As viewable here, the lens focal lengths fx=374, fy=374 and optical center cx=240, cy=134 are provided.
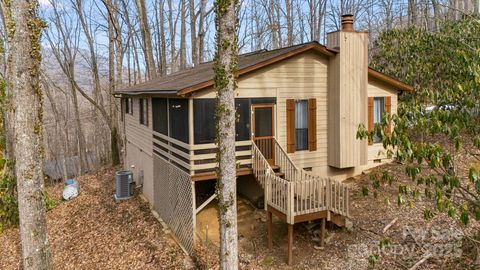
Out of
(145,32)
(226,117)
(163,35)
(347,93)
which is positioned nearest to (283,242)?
(226,117)

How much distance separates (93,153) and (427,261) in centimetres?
3422

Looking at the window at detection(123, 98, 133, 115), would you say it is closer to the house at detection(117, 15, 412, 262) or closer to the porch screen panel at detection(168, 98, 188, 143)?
the house at detection(117, 15, 412, 262)

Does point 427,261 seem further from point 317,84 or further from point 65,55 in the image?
point 65,55

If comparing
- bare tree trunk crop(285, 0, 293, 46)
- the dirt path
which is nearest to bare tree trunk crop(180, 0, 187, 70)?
bare tree trunk crop(285, 0, 293, 46)

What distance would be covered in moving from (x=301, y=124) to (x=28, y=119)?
7577 mm

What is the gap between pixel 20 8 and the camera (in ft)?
17.8

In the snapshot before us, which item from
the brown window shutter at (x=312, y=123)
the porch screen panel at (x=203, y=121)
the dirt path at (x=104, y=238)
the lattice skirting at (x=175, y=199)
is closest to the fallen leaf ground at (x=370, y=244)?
the lattice skirting at (x=175, y=199)

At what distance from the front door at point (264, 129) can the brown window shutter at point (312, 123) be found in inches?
49.7

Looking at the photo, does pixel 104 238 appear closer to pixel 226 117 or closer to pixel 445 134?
pixel 226 117

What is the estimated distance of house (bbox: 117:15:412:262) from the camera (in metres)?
9.67

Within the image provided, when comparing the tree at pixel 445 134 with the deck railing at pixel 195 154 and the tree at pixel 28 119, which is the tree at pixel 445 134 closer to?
the deck railing at pixel 195 154

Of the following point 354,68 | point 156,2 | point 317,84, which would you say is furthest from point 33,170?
point 156,2

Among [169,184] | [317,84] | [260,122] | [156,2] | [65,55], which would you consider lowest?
A: [169,184]

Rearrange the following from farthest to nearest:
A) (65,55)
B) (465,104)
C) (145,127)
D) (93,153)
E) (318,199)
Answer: (93,153)
(65,55)
(145,127)
(318,199)
(465,104)
